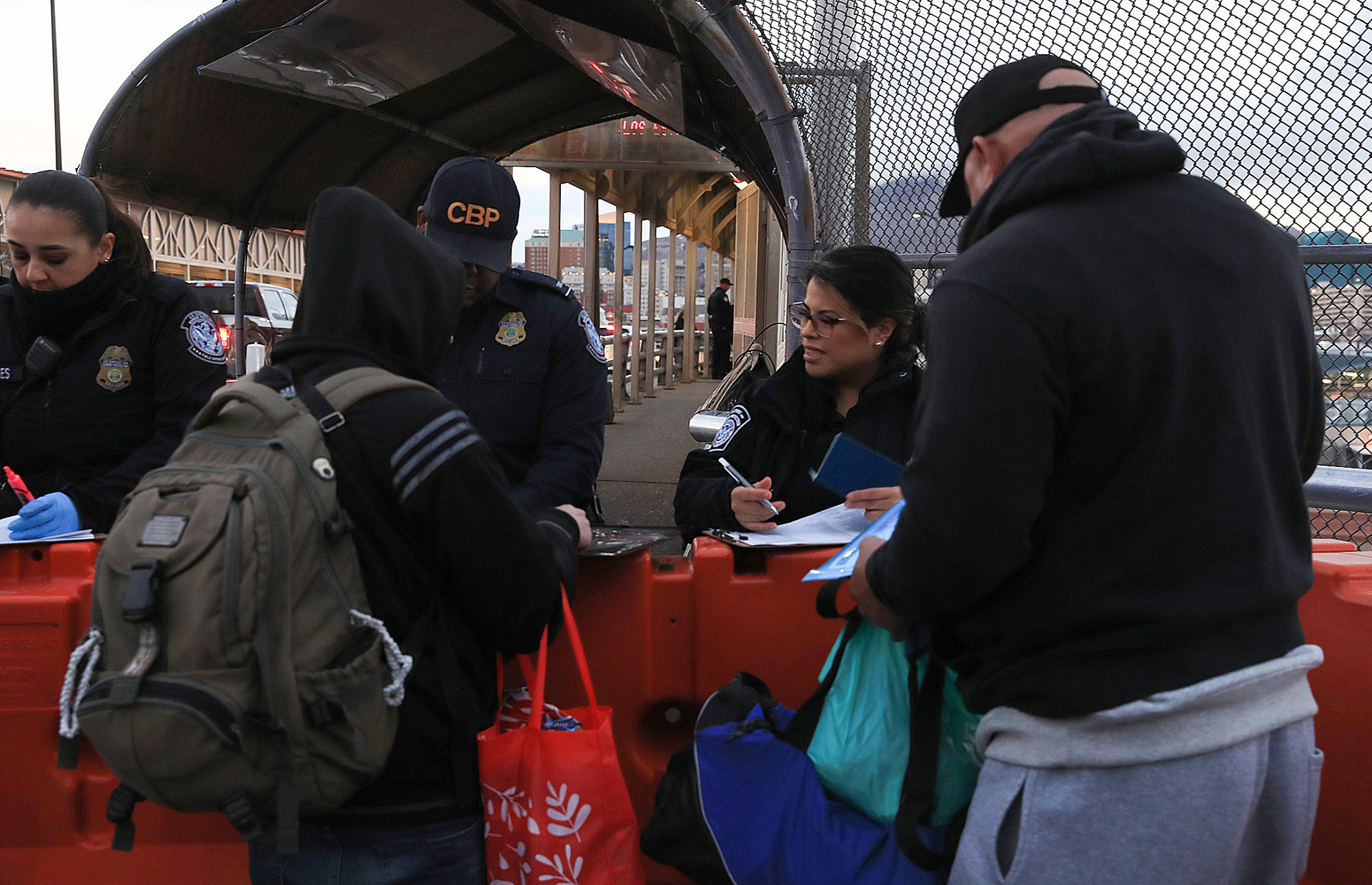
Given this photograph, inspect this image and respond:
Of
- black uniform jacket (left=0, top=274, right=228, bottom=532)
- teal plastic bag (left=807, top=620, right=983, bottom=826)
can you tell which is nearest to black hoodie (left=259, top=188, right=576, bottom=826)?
teal plastic bag (left=807, top=620, right=983, bottom=826)

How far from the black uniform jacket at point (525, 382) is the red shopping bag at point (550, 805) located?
110cm

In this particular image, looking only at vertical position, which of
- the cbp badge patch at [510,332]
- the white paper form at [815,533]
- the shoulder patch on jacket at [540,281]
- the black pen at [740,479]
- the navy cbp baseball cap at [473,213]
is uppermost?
the navy cbp baseball cap at [473,213]

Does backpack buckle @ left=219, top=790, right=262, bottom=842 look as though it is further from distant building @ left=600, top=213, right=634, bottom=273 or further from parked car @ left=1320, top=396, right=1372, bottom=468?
distant building @ left=600, top=213, right=634, bottom=273

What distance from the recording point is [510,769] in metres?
1.84

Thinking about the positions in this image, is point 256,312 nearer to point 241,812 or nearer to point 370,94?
point 370,94

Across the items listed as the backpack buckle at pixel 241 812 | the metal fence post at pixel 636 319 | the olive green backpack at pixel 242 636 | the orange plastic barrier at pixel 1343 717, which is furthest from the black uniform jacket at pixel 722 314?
the backpack buckle at pixel 241 812

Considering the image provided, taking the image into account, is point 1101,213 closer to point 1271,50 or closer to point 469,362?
point 469,362

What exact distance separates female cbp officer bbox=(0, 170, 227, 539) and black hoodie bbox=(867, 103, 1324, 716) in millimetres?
2437

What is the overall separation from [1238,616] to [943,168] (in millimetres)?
2817

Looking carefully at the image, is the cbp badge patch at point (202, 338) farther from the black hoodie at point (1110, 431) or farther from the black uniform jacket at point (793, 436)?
the black hoodie at point (1110, 431)

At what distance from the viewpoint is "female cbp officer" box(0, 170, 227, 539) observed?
2.88 meters

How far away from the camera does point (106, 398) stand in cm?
298

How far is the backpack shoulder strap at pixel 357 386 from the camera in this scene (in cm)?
157

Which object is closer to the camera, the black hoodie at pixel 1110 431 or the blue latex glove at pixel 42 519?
the black hoodie at pixel 1110 431
